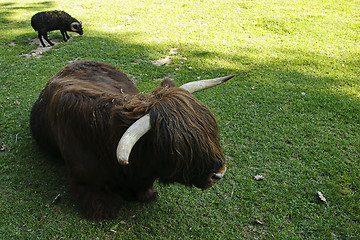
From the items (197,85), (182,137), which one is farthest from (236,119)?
(182,137)

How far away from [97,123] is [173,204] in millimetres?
1411

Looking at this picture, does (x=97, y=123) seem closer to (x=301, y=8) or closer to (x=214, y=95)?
(x=214, y=95)

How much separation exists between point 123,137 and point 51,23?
6.92m

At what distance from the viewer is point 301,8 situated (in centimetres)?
1049

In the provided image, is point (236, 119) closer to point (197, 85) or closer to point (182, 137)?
point (197, 85)

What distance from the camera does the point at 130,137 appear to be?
225 cm

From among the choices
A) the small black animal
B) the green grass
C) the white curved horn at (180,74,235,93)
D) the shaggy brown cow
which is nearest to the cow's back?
the shaggy brown cow

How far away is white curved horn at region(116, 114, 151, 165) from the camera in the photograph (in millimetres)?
2092

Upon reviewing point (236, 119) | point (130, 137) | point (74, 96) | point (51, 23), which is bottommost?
point (236, 119)

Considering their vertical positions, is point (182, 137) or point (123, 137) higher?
point (123, 137)

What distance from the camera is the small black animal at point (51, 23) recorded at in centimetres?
767

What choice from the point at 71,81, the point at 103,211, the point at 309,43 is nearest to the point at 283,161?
the point at 103,211

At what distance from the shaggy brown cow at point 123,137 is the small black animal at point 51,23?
15.5 feet

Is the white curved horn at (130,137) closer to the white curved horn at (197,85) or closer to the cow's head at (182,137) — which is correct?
the cow's head at (182,137)
